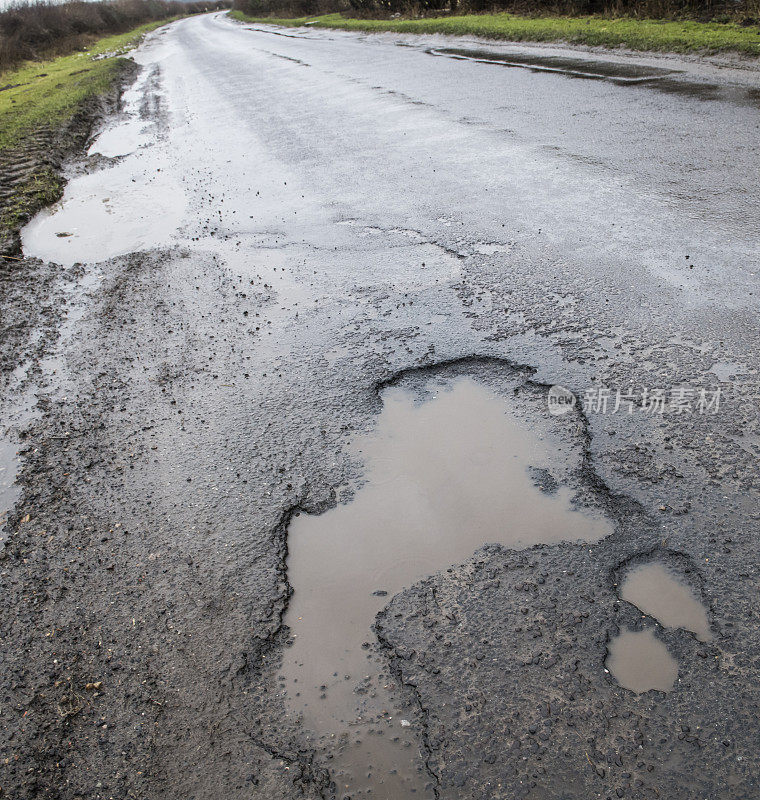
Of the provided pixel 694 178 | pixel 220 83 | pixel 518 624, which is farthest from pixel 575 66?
pixel 518 624

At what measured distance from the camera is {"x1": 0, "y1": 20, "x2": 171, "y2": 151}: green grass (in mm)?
13117

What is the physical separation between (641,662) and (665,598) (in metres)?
0.32

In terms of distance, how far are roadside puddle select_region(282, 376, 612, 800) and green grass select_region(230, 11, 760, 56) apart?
10.9m

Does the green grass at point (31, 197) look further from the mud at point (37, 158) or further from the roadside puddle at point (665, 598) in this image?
the roadside puddle at point (665, 598)

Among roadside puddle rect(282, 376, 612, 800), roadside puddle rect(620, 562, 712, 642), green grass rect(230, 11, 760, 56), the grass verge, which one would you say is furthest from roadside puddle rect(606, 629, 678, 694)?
A: green grass rect(230, 11, 760, 56)

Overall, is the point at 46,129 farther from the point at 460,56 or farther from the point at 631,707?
the point at 631,707

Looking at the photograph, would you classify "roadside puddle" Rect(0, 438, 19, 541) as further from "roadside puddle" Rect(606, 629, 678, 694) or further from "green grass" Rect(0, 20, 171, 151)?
"green grass" Rect(0, 20, 171, 151)

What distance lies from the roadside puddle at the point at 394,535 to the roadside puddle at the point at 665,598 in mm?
260

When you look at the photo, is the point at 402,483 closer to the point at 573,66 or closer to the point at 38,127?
the point at 573,66

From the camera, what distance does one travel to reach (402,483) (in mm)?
3121

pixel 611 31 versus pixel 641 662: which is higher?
pixel 611 31

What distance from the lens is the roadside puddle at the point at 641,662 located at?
209 cm

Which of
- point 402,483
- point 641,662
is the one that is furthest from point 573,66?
point 641,662

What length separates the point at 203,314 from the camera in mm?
4883
